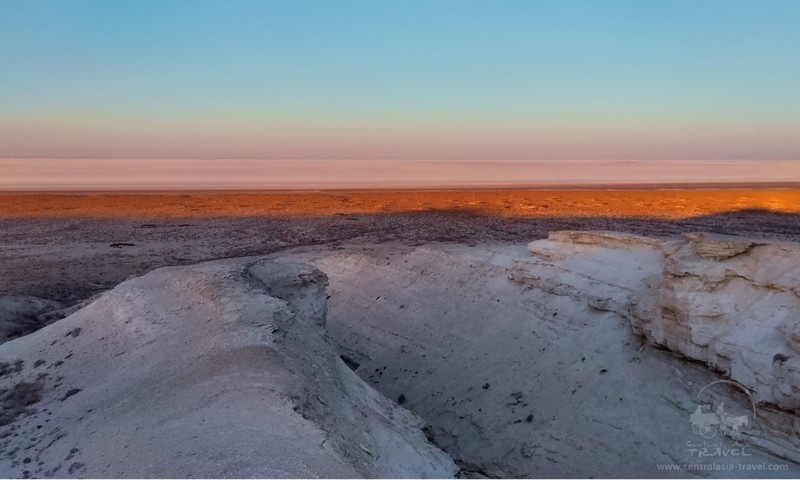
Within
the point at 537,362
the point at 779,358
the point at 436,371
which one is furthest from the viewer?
the point at 436,371

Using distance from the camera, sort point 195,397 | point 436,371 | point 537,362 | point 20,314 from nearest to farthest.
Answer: point 195,397 → point 537,362 → point 436,371 → point 20,314

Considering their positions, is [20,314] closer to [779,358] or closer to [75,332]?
[75,332]

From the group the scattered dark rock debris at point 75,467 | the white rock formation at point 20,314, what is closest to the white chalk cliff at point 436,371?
the scattered dark rock debris at point 75,467

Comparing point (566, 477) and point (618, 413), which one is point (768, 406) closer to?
point (618, 413)

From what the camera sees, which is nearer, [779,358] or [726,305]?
[779,358]

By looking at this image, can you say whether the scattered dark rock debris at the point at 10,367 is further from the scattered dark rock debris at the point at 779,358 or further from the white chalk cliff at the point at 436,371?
the scattered dark rock debris at the point at 779,358

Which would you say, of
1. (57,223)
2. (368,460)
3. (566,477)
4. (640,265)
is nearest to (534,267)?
(640,265)

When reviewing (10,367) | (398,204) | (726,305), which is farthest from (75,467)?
(398,204)
